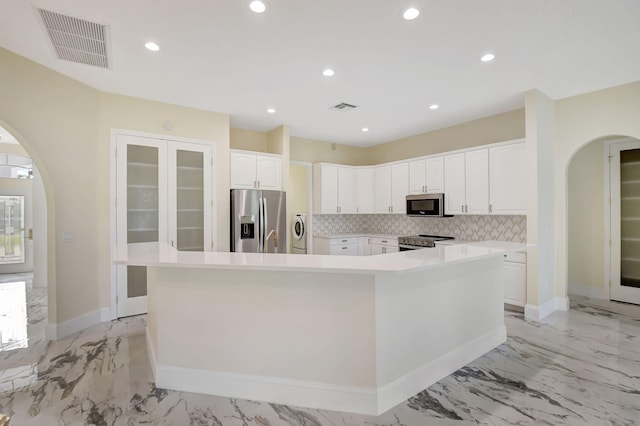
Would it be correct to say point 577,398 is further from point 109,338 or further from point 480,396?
point 109,338

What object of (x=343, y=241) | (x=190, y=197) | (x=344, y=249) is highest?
(x=190, y=197)

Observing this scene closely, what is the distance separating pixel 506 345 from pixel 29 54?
548 centimetres

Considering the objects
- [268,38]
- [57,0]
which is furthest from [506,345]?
[57,0]

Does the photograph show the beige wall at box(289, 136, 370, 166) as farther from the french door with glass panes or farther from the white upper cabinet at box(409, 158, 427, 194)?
the french door with glass panes

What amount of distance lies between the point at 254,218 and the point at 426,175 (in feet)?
9.87

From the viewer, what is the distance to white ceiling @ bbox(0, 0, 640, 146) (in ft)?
7.56

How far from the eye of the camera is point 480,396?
2.27 metres

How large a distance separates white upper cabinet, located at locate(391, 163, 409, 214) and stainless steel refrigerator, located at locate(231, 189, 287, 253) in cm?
228

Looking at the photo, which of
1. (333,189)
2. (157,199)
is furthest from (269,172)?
(157,199)

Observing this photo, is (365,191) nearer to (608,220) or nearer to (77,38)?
(608,220)

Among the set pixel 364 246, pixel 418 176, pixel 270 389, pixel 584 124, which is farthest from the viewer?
pixel 364 246

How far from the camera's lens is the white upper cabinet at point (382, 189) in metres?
6.06

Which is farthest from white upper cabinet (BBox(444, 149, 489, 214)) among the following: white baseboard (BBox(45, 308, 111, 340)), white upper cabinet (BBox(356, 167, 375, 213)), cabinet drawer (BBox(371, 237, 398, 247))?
white baseboard (BBox(45, 308, 111, 340))

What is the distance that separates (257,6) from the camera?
7.38ft
